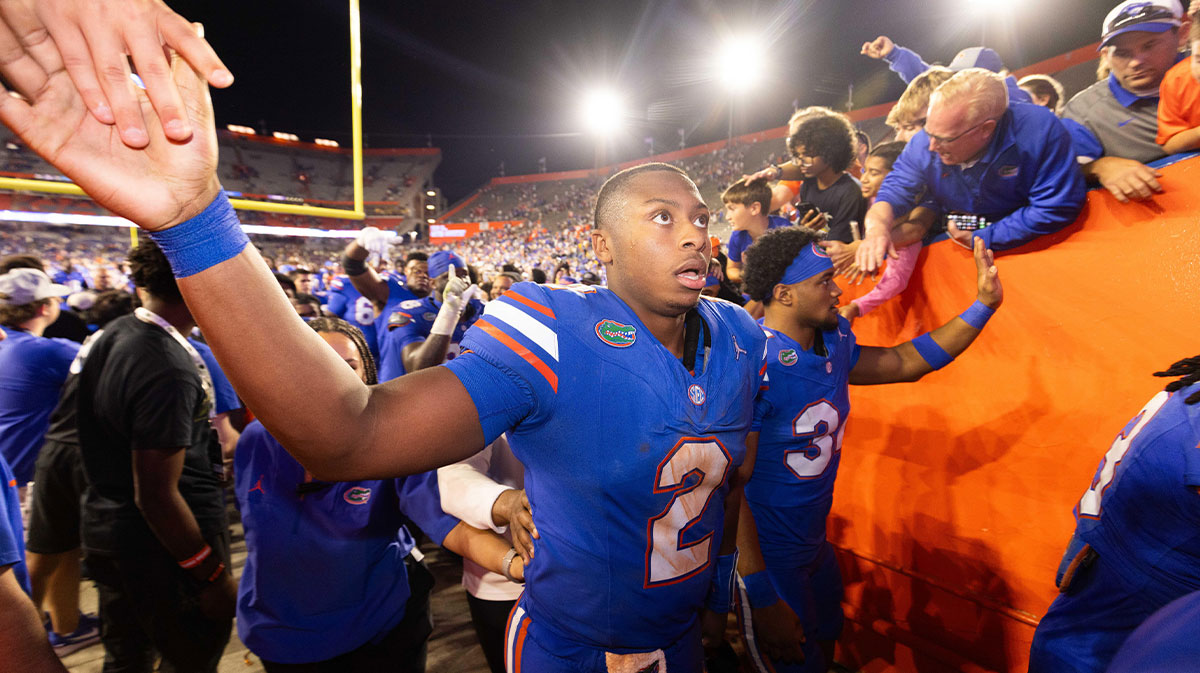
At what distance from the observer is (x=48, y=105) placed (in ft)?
2.41

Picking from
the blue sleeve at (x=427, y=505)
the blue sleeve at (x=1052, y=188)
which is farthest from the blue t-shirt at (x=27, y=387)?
the blue sleeve at (x=1052, y=188)

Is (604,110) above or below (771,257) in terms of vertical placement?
above

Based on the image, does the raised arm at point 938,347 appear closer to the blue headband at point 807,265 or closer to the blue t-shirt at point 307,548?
the blue headband at point 807,265

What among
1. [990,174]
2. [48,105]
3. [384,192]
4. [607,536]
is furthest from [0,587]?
[384,192]

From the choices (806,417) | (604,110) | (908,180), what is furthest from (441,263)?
(604,110)

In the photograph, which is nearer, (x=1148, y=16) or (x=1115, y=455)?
(x=1115, y=455)

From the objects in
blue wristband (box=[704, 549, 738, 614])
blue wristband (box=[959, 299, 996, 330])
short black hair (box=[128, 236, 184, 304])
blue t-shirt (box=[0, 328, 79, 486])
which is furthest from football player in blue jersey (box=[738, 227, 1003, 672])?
blue t-shirt (box=[0, 328, 79, 486])

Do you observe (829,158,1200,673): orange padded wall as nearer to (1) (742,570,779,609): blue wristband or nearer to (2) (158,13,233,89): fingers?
(1) (742,570,779,609): blue wristband

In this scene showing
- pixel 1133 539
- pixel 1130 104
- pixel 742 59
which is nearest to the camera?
pixel 1133 539

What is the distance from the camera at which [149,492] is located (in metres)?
2.27

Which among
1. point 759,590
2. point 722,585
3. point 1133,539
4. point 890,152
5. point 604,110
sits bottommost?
point 759,590

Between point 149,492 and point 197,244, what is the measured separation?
2.26 metres

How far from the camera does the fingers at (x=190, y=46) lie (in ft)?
2.45

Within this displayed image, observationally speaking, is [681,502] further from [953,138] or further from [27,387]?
[27,387]
